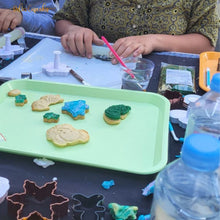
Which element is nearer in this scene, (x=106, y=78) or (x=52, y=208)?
(x=52, y=208)

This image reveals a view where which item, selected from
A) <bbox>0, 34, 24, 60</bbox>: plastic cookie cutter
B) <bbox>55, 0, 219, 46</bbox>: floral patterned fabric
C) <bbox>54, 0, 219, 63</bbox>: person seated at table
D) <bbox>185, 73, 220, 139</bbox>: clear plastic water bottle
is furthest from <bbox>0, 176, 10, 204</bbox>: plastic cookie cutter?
<bbox>55, 0, 219, 46</bbox>: floral patterned fabric

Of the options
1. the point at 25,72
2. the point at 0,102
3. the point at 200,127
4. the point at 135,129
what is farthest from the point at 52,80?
the point at 200,127

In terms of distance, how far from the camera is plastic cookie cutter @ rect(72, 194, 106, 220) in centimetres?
51

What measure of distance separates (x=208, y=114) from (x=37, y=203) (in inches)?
16.9

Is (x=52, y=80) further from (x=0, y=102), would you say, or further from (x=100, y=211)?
(x=100, y=211)

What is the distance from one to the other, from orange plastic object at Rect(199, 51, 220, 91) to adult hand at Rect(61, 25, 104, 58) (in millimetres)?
408

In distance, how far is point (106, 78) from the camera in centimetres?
103

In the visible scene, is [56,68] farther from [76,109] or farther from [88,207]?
[88,207]

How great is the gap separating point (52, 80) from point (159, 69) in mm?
406

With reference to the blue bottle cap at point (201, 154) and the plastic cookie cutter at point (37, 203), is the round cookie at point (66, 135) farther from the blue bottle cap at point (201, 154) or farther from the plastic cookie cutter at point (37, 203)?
the blue bottle cap at point (201, 154)

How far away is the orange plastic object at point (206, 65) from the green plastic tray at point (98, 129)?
0.24 m

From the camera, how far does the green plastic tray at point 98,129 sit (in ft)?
2.10

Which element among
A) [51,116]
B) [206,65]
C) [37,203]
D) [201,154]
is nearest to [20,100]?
[51,116]

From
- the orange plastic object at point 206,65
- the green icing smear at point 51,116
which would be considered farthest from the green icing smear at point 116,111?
the orange plastic object at point 206,65
